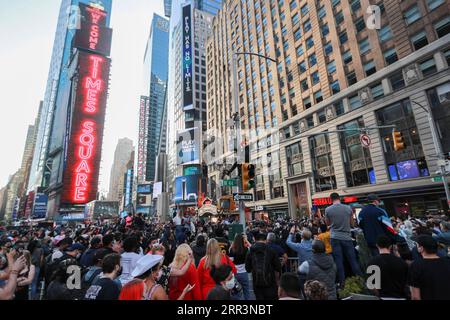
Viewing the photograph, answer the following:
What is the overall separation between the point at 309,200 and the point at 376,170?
31.0 ft

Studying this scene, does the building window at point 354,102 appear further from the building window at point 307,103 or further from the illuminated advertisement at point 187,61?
the illuminated advertisement at point 187,61

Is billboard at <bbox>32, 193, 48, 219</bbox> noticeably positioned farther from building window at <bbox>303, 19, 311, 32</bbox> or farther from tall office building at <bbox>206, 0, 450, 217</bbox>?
building window at <bbox>303, 19, 311, 32</bbox>

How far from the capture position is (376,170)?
987 inches

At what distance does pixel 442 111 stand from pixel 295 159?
1781 centimetres

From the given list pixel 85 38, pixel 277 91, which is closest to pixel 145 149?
pixel 85 38

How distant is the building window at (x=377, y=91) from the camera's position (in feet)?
85.8

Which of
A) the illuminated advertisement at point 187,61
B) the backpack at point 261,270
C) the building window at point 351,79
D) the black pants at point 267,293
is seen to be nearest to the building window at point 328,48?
the building window at point 351,79

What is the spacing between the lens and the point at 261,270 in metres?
4.91

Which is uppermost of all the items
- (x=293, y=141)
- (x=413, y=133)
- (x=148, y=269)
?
(x=293, y=141)

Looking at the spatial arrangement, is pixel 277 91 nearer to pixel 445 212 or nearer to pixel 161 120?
pixel 445 212

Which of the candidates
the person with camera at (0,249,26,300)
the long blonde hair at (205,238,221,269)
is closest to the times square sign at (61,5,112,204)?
the person with camera at (0,249,26,300)

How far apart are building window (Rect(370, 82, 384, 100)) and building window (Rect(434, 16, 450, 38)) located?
620 cm

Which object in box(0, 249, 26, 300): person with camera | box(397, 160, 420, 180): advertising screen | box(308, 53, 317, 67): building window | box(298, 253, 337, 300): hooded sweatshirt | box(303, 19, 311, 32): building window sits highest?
box(303, 19, 311, 32): building window

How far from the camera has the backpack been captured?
484 centimetres
